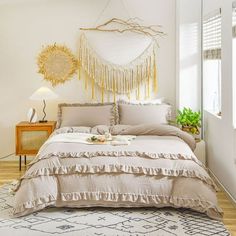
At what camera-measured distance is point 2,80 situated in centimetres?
679

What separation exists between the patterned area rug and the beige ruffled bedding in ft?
0.26

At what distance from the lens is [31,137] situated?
251 inches

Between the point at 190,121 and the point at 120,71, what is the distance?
124cm

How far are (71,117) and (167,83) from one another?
1.47m

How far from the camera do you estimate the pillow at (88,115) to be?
618cm

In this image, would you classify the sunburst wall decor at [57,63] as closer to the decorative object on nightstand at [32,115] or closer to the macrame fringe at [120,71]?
the macrame fringe at [120,71]

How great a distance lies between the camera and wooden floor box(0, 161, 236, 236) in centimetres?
410

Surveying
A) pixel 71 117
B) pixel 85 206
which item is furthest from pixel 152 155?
pixel 71 117

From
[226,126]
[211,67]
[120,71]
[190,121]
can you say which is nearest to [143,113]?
[190,121]

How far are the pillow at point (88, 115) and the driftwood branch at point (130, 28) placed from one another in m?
1.10

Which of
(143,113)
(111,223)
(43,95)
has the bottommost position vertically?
(111,223)

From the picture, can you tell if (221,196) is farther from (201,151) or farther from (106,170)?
(106,170)

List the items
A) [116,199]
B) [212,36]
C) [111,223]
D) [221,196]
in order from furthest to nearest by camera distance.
→ [212,36] → [221,196] → [116,199] → [111,223]

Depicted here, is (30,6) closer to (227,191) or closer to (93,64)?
(93,64)
